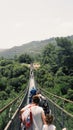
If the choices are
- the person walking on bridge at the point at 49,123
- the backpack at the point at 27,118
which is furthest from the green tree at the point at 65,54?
the person walking on bridge at the point at 49,123

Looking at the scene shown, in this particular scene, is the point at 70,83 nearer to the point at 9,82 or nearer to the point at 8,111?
the point at 9,82

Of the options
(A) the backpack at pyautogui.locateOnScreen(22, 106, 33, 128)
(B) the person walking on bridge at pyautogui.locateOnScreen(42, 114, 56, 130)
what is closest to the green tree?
(A) the backpack at pyautogui.locateOnScreen(22, 106, 33, 128)

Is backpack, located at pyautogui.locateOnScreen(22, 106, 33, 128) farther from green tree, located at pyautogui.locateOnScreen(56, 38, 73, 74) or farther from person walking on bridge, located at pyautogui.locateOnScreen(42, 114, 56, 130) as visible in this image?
green tree, located at pyautogui.locateOnScreen(56, 38, 73, 74)

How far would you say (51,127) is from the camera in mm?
8734

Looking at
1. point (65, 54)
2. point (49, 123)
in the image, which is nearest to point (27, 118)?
point (49, 123)

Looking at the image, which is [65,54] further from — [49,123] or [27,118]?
[49,123]

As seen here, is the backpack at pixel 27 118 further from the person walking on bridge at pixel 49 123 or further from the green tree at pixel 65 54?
the green tree at pixel 65 54

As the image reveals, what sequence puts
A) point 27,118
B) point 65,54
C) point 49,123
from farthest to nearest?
point 65,54 → point 27,118 → point 49,123

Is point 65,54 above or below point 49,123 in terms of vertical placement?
below

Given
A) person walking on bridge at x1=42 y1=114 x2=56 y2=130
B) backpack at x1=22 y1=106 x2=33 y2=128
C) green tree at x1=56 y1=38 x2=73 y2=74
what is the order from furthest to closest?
green tree at x1=56 y1=38 x2=73 y2=74
backpack at x1=22 y1=106 x2=33 y2=128
person walking on bridge at x1=42 y1=114 x2=56 y2=130

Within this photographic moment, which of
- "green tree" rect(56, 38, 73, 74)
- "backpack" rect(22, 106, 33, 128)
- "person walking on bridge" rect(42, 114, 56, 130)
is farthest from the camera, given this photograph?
"green tree" rect(56, 38, 73, 74)

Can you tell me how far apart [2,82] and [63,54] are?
25.9 meters

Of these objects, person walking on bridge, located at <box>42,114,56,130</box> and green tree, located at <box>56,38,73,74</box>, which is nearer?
person walking on bridge, located at <box>42,114,56,130</box>

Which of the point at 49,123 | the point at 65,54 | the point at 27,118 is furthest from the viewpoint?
the point at 65,54
